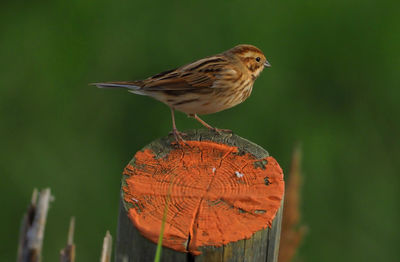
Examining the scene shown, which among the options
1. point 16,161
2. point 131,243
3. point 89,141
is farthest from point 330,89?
point 131,243

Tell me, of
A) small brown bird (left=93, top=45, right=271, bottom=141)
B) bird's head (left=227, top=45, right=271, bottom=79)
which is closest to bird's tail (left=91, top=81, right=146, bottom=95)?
small brown bird (left=93, top=45, right=271, bottom=141)

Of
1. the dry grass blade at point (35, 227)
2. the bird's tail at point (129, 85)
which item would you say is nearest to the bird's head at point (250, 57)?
the bird's tail at point (129, 85)

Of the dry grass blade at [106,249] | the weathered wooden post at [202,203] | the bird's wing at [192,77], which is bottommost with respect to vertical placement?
the dry grass blade at [106,249]

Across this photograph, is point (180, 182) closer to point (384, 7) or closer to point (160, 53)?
point (160, 53)

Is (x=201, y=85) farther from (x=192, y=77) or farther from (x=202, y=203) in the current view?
(x=202, y=203)

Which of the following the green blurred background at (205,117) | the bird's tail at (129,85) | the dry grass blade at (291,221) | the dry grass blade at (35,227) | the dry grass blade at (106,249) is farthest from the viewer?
the green blurred background at (205,117)

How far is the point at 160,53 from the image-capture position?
24.8ft

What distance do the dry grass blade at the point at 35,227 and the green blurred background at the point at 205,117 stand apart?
158 inches

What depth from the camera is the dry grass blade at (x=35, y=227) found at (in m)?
2.97

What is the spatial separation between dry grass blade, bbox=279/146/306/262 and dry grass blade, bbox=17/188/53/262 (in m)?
2.92

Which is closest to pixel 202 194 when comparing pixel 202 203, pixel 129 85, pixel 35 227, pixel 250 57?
pixel 202 203

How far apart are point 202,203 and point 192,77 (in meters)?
1.92

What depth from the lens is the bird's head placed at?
590 cm

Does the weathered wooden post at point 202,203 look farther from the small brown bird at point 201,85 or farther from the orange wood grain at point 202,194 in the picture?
the small brown bird at point 201,85
